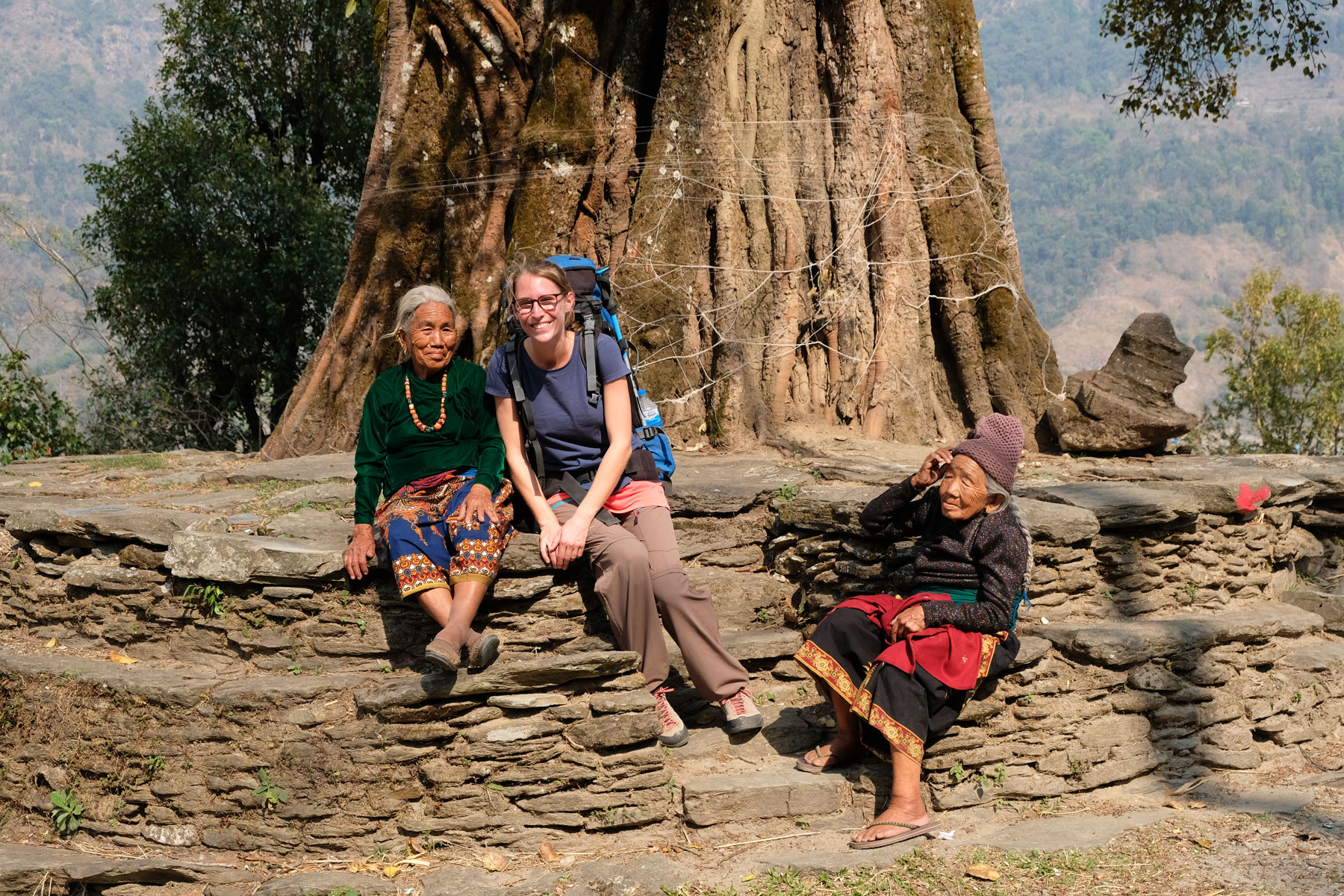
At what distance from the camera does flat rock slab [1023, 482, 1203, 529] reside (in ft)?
15.9

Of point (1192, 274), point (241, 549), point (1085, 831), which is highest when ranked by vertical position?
point (1192, 274)

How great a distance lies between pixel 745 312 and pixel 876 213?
1.14m

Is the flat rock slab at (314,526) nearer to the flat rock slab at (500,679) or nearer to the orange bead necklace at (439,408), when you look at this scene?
Result: the orange bead necklace at (439,408)

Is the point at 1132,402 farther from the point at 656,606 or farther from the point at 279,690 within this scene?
the point at 279,690

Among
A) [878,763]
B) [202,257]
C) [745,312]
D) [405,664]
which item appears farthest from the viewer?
[202,257]

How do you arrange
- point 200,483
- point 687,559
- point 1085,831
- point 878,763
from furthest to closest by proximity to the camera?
point 200,483 → point 687,559 → point 878,763 → point 1085,831

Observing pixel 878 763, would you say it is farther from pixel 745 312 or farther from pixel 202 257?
pixel 202 257

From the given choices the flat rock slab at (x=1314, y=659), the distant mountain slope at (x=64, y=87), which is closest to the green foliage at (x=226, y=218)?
the flat rock slab at (x=1314, y=659)

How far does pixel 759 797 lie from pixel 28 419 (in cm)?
950

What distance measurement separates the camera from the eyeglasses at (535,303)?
4000mm

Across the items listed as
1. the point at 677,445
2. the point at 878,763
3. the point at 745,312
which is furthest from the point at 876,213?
the point at 878,763

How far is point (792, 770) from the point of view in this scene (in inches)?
→ 158

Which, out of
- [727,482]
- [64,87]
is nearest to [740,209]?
[727,482]

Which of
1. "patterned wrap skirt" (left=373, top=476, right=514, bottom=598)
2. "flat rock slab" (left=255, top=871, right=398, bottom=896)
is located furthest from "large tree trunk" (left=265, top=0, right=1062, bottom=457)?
"flat rock slab" (left=255, top=871, right=398, bottom=896)
